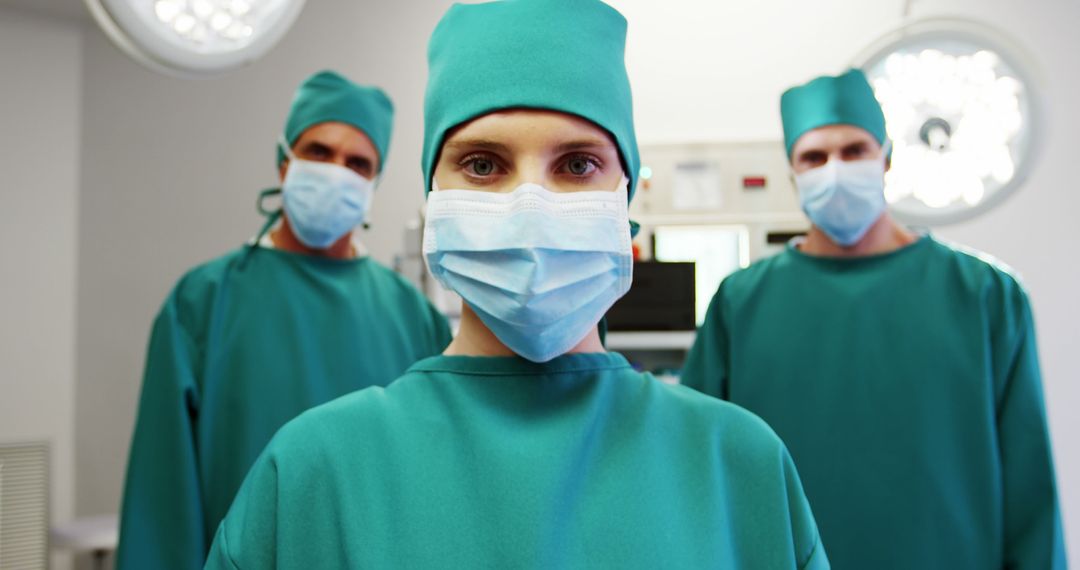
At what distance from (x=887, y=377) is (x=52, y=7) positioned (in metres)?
3.92

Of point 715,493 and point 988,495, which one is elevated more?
point 715,493

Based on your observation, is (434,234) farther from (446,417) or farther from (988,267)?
(988,267)

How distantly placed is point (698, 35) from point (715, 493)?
3278 mm

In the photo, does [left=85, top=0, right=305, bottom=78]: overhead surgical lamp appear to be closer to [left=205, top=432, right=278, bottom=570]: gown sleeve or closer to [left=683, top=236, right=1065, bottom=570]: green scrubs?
[left=205, top=432, right=278, bottom=570]: gown sleeve

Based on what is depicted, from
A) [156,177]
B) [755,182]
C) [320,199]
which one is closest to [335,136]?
[320,199]

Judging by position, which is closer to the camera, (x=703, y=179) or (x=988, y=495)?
(x=988, y=495)

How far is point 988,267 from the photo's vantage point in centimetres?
193

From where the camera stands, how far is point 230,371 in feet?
6.44

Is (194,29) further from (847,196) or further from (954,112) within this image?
(954,112)

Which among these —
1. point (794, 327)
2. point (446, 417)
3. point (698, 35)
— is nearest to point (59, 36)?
point (698, 35)

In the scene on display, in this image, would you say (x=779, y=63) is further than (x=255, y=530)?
Yes

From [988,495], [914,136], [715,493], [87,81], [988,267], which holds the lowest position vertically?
[988,495]

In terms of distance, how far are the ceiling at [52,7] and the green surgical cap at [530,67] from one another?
356 cm

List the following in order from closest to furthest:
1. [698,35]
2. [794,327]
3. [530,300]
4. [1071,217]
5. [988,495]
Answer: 1. [530,300]
2. [988,495]
3. [794,327]
4. [1071,217]
5. [698,35]
